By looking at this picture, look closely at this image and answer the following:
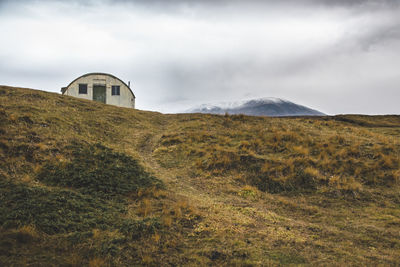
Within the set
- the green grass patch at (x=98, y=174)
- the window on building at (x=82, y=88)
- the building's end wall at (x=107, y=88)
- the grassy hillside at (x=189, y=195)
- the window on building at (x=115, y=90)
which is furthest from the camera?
the window on building at (x=115, y=90)

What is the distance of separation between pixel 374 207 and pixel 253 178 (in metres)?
4.87

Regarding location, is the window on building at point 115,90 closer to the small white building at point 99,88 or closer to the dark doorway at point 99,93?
the small white building at point 99,88

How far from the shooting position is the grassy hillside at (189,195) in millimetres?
5645

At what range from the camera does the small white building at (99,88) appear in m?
32.3

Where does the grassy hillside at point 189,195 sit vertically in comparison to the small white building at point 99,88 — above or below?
below

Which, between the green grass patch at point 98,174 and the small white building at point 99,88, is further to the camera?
the small white building at point 99,88

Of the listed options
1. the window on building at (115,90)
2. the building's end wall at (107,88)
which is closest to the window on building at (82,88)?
the building's end wall at (107,88)

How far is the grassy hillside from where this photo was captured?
18.5ft

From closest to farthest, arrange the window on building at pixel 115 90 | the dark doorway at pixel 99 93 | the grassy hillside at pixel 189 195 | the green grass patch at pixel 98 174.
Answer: the grassy hillside at pixel 189 195, the green grass patch at pixel 98 174, the dark doorway at pixel 99 93, the window on building at pixel 115 90

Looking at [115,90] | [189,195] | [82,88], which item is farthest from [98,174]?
[82,88]

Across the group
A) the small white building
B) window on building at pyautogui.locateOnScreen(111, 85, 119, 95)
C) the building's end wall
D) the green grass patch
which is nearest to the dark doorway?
the small white building

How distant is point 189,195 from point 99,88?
91.5 ft

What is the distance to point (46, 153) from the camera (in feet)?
34.7

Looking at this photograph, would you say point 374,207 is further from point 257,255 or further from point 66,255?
point 66,255
